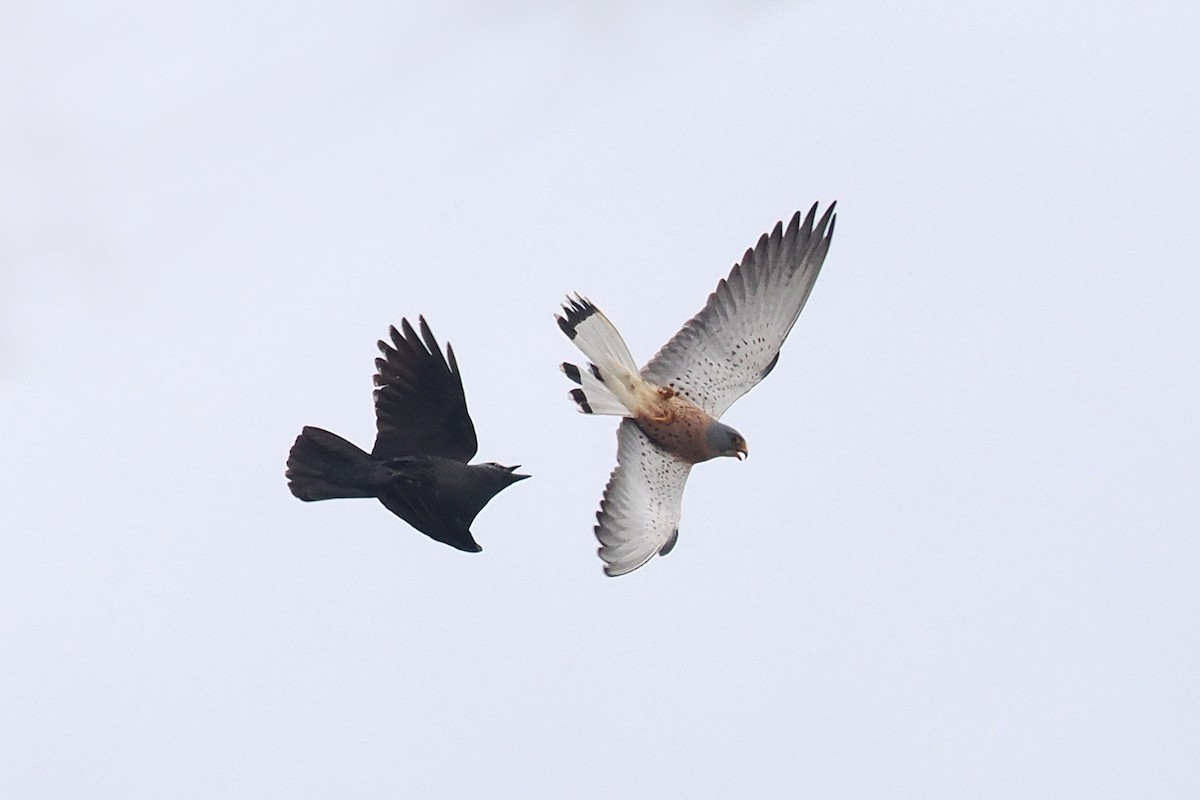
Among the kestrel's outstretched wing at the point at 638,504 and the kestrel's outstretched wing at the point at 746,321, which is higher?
the kestrel's outstretched wing at the point at 746,321

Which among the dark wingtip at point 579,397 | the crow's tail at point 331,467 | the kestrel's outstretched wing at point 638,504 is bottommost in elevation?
the kestrel's outstretched wing at point 638,504

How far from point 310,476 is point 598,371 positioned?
9.38 feet

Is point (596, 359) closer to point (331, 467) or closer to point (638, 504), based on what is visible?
point (638, 504)

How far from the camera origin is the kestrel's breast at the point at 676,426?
17.9 meters

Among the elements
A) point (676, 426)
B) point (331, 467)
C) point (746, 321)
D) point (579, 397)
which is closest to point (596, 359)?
point (579, 397)

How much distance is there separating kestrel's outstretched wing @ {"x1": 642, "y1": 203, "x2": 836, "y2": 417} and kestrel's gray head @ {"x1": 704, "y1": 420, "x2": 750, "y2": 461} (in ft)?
1.40

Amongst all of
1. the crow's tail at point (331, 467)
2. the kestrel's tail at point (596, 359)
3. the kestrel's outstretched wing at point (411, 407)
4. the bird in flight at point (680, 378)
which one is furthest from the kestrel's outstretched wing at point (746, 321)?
the crow's tail at point (331, 467)

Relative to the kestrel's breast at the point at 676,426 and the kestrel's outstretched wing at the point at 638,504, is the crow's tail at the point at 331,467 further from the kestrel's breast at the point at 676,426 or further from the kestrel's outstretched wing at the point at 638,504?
the kestrel's breast at the point at 676,426

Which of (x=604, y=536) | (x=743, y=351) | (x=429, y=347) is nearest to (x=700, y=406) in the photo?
Result: (x=743, y=351)

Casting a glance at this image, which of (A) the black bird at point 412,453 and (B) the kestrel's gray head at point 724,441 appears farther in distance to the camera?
(B) the kestrel's gray head at point 724,441

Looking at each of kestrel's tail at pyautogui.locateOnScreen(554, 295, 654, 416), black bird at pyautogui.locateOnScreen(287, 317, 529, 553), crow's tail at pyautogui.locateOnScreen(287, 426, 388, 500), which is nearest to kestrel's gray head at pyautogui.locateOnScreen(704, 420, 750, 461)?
kestrel's tail at pyautogui.locateOnScreen(554, 295, 654, 416)

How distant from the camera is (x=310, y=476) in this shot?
16.6m

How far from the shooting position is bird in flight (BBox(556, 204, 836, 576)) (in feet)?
57.6

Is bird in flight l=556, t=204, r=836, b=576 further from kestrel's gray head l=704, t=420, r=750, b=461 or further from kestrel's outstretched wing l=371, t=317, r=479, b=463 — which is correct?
kestrel's outstretched wing l=371, t=317, r=479, b=463
